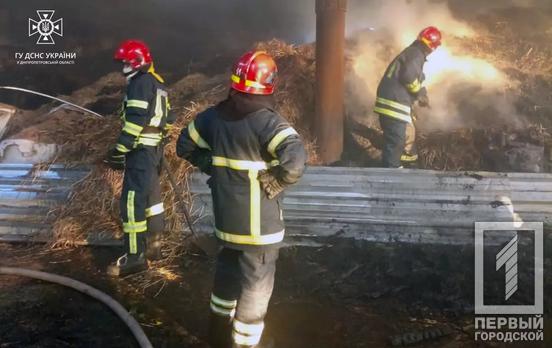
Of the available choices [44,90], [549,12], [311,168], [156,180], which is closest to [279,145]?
[156,180]

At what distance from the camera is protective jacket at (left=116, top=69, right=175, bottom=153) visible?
4.09 metres

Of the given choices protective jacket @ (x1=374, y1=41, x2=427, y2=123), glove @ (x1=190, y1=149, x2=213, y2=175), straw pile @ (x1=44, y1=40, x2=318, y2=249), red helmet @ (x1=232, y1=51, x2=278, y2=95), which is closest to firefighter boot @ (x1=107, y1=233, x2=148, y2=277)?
straw pile @ (x1=44, y1=40, x2=318, y2=249)

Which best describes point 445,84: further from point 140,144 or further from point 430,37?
point 140,144

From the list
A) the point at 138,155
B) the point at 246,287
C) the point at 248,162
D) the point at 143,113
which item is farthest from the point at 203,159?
the point at 138,155

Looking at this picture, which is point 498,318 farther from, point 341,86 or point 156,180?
point 341,86

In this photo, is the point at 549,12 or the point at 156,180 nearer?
the point at 156,180

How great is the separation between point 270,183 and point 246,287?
64 centimetres

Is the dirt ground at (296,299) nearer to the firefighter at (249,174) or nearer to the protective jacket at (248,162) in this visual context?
the firefighter at (249,174)

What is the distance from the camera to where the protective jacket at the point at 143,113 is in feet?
13.4

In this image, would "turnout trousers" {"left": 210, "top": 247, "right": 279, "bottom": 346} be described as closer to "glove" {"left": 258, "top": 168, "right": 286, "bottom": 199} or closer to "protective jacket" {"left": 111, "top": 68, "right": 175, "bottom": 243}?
"glove" {"left": 258, "top": 168, "right": 286, "bottom": 199}

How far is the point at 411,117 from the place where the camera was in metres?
6.24

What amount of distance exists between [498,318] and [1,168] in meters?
5.08

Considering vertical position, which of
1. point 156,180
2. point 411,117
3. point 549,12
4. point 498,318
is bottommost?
point 498,318

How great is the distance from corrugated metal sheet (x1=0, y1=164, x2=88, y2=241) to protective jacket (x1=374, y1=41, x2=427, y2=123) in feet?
11.9
